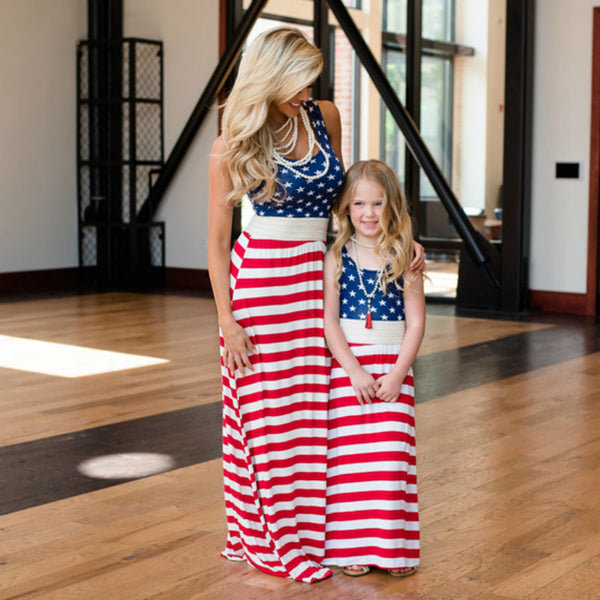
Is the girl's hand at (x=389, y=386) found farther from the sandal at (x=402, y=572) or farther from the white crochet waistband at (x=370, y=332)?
the sandal at (x=402, y=572)

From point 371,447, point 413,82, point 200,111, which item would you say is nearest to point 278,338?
point 371,447

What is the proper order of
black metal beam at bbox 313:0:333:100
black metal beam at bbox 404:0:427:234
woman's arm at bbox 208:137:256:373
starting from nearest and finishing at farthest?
woman's arm at bbox 208:137:256:373 < black metal beam at bbox 404:0:427:234 < black metal beam at bbox 313:0:333:100

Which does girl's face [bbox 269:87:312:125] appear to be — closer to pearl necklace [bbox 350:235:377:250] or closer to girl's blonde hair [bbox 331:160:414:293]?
girl's blonde hair [bbox 331:160:414:293]

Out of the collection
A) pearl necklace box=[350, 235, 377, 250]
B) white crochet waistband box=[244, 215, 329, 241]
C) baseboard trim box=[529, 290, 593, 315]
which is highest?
white crochet waistband box=[244, 215, 329, 241]

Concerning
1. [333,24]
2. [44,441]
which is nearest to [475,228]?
[333,24]

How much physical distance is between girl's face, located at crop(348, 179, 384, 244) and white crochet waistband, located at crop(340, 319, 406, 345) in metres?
0.21

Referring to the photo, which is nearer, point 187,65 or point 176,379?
point 176,379

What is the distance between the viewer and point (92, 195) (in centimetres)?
948

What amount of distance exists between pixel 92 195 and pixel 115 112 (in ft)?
2.58

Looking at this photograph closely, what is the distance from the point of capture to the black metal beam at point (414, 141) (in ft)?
24.9

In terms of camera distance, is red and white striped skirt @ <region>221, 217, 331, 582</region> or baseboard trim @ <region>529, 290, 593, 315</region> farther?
baseboard trim @ <region>529, 290, 593, 315</region>

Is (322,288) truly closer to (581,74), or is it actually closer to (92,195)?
(581,74)

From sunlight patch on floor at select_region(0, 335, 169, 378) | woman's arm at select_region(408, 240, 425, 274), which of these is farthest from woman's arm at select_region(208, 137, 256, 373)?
sunlight patch on floor at select_region(0, 335, 169, 378)

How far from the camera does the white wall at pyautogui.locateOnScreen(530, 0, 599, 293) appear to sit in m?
7.25
